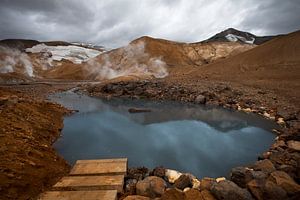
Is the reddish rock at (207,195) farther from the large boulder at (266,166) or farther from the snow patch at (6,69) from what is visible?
the snow patch at (6,69)

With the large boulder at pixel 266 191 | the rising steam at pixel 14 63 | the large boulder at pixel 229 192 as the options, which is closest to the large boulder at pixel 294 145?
the large boulder at pixel 266 191

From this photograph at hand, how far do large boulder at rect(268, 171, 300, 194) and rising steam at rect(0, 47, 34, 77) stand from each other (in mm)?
52657

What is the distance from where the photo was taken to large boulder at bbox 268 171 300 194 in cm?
491

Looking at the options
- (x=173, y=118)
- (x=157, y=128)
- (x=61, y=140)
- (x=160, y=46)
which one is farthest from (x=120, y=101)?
(x=160, y=46)

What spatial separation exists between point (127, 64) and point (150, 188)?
43.6 metres

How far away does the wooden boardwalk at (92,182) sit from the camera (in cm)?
495

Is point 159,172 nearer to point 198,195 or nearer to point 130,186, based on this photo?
point 130,186

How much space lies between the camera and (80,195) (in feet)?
16.2

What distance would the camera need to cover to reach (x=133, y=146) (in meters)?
9.61

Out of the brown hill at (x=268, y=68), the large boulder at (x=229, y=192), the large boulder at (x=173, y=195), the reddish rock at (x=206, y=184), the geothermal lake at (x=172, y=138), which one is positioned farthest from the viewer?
the brown hill at (x=268, y=68)

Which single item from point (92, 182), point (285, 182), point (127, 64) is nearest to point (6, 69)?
point (127, 64)

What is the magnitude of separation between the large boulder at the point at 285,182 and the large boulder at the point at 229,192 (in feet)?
2.10

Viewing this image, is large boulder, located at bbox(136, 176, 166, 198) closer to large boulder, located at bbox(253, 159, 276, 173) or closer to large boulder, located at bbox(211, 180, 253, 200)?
large boulder, located at bbox(211, 180, 253, 200)

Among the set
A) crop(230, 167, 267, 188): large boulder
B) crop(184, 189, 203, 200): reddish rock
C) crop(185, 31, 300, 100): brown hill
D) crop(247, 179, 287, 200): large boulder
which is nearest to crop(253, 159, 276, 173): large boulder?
crop(230, 167, 267, 188): large boulder
